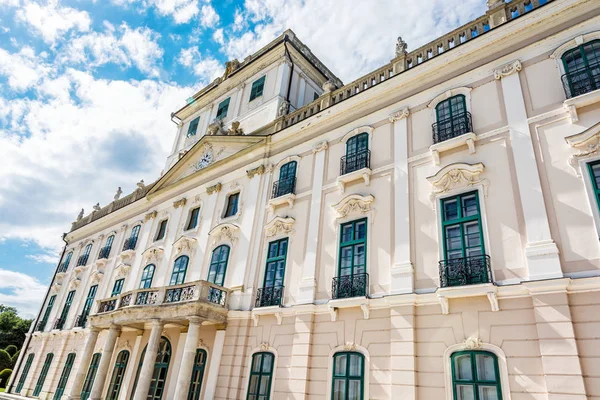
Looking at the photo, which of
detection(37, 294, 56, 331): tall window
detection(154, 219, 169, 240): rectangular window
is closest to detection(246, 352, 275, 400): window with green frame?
detection(154, 219, 169, 240): rectangular window

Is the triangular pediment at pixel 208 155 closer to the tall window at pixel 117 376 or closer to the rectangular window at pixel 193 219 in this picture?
the rectangular window at pixel 193 219

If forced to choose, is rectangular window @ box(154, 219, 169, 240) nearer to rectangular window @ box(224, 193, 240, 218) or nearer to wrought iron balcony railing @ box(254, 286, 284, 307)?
rectangular window @ box(224, 193, 240, 218)

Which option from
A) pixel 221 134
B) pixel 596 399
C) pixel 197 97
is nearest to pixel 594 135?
pixel 596 399

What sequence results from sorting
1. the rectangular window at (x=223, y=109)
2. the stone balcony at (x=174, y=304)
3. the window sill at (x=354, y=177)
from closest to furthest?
the window sill at (x=354, y=177), the stone balcony at (x=174, y=304), the rectangular window at (x=223, y=109)

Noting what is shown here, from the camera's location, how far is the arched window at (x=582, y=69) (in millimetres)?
9812

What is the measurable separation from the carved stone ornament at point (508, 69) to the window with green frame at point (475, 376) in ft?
24.8

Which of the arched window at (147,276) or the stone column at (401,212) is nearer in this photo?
the stone column at (401,212)

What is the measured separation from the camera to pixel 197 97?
25.2m

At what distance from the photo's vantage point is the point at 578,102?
9.61 metres

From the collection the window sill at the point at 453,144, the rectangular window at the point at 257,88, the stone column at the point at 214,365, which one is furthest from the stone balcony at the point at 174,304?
the rectangular window at the point at 257,88

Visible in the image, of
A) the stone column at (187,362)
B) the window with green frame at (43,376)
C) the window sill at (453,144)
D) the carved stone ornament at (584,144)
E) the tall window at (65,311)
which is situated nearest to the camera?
the carved stone ornament at (584,144)

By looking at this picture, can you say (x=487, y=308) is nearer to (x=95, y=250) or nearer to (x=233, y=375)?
(x=233, y=375)

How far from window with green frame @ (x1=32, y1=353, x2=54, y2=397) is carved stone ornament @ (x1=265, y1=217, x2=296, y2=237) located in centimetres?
1699

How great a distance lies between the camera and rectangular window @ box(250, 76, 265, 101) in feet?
68.8
